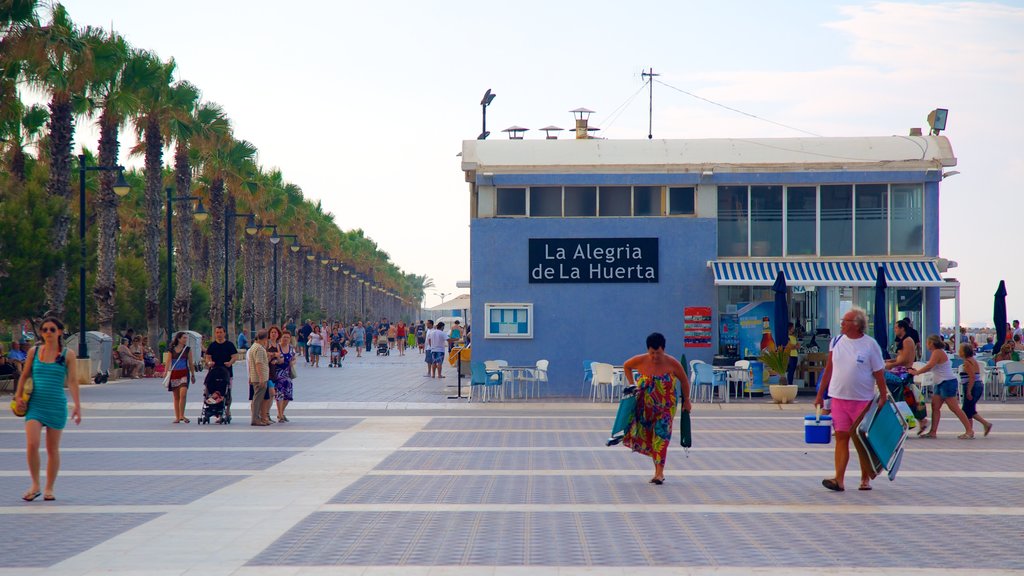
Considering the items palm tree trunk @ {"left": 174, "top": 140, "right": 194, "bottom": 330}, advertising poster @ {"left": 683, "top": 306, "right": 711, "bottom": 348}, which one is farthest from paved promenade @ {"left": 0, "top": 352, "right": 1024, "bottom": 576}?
palm tree trunk @ {"left": 174, "top": 140, "right": 194, "bottom": 330}

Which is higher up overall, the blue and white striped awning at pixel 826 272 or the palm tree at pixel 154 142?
the palm tree at pixel 154 142

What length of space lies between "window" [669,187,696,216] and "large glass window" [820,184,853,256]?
10.3 feet

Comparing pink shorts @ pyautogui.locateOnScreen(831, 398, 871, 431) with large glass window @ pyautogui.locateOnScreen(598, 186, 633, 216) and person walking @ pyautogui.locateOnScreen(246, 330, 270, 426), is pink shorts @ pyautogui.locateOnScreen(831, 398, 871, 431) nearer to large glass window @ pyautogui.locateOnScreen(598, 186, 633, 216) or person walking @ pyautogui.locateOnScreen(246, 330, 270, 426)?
person walking @ pyautogui.locateOnScreen(246, 330, 270, 426)

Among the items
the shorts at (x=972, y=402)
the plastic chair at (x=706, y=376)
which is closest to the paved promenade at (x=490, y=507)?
the shorts at (x=972, y=402)

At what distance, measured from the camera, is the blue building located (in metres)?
28.7

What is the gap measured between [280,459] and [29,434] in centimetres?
394

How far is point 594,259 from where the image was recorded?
94.5ft

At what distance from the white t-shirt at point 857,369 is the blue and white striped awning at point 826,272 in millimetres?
16163

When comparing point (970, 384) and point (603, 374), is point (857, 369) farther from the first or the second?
point (603, 374)

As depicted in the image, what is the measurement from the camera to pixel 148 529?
364 inches

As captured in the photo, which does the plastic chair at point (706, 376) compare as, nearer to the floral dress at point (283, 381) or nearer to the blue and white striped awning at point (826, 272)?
the blue and white striped awning at point (826, 272)

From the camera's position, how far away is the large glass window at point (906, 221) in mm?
28859

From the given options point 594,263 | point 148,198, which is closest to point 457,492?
point 594,263

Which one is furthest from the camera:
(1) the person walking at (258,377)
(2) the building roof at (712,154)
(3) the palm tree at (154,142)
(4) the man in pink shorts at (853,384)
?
(3) the palm tree at (154,142)
